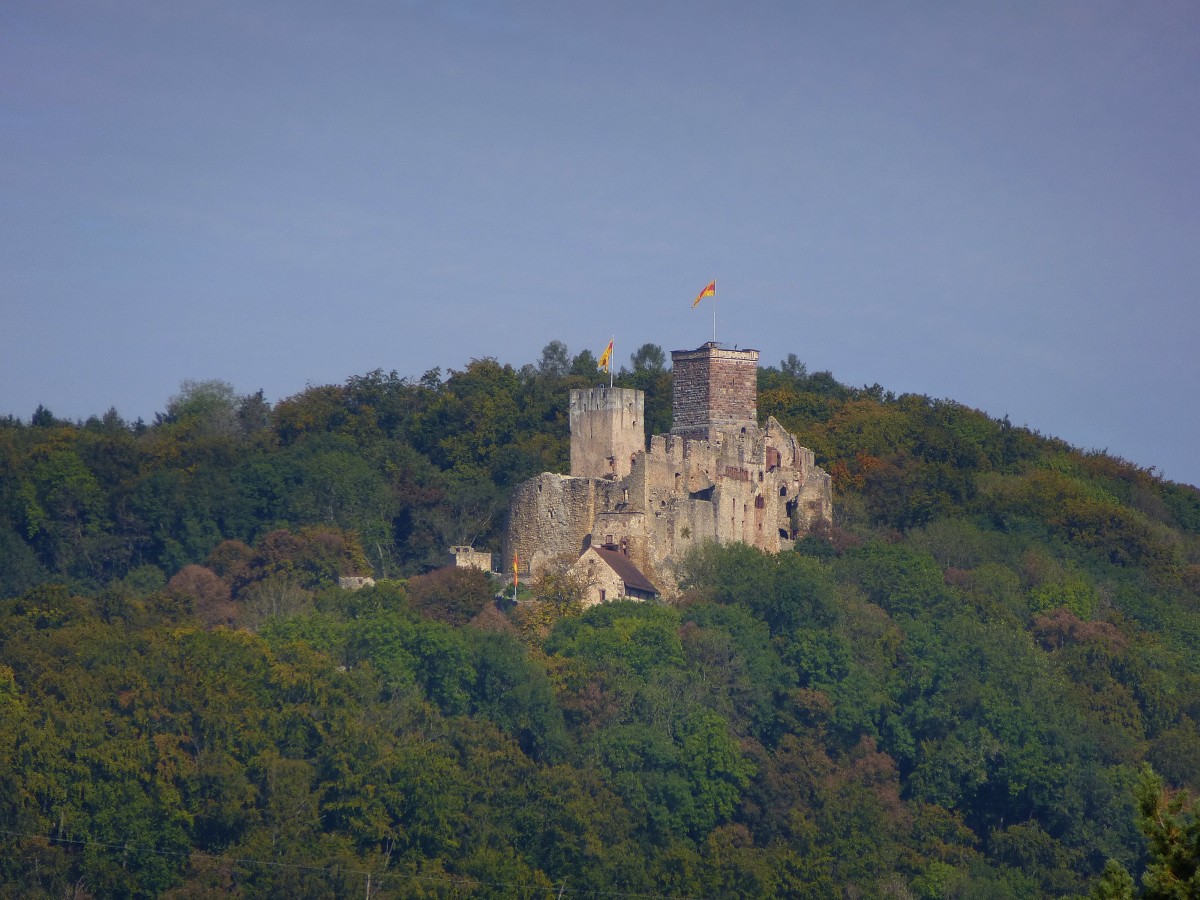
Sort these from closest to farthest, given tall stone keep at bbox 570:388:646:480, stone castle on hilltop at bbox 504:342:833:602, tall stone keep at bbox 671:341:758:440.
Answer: stone castle on hilltop at bbox 504:342:833:602 < tall stone keep at bbox 570:388:646:480 < tall stone keep at bbox 671:341:758:440

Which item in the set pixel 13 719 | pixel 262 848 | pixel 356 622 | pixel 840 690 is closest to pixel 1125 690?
pixel 840 690

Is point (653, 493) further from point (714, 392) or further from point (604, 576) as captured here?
point (714, 392)

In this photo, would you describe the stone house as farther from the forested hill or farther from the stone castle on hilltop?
the forested hill

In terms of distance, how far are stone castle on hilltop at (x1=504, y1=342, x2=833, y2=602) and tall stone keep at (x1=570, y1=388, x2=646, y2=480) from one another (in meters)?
0.02

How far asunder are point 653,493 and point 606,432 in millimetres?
2021

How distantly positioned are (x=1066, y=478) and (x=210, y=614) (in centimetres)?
2582

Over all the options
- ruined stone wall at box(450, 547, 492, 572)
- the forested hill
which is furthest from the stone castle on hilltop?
ruined stone wall at box(450, 547, 492, 572)

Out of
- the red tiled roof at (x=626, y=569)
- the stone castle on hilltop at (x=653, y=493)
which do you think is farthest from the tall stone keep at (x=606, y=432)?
the red tiled roof at (x=626, y=569)

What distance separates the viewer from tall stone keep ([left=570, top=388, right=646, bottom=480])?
4853 centimetres

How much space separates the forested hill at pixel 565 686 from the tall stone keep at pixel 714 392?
381 centimetres

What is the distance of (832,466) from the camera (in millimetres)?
57312

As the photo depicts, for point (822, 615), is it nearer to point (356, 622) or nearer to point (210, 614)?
point (356, 622)

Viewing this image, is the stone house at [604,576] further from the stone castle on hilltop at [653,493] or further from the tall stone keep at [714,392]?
the tall stone keep at [714,392]

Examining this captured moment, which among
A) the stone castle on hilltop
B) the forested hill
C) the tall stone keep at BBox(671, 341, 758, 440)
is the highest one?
the tall stone keep at BBox(671, 341, 758, 440)
